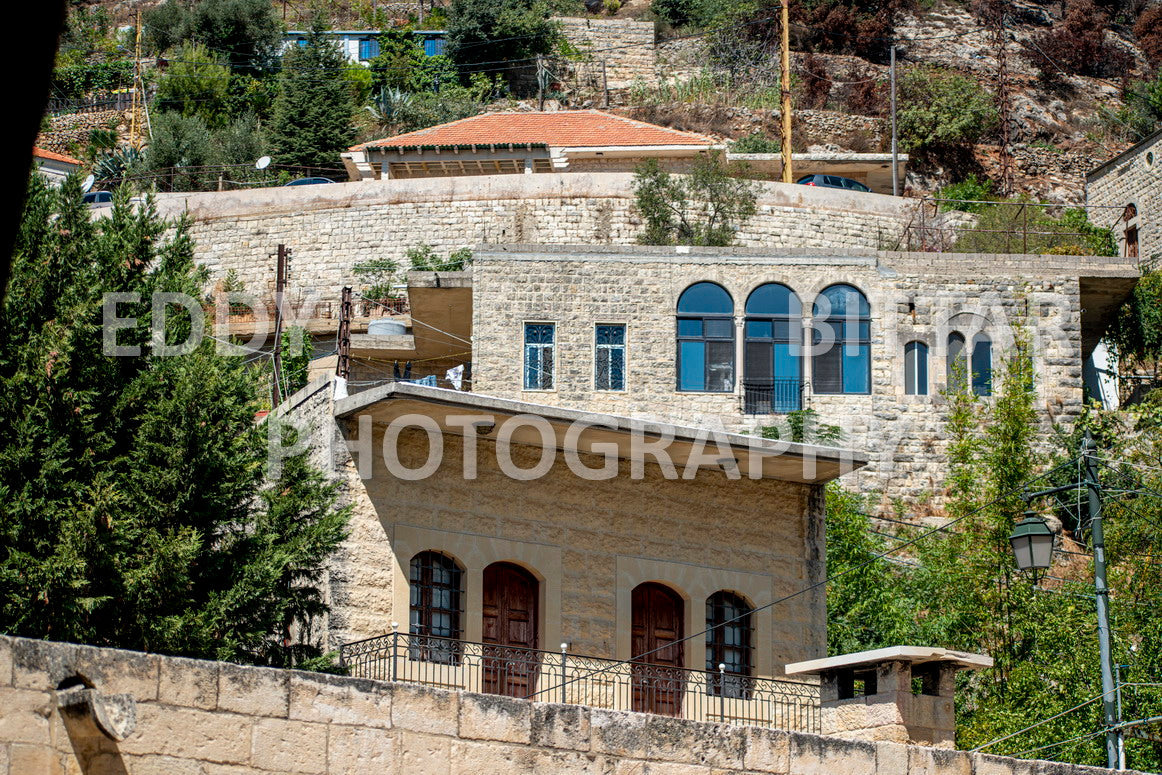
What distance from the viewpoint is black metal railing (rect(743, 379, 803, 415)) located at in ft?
83.7

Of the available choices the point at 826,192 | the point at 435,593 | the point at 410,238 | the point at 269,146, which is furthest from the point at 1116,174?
the point at 435,593

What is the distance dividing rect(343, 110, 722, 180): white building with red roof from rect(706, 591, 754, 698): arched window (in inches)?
845

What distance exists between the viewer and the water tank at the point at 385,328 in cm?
2847

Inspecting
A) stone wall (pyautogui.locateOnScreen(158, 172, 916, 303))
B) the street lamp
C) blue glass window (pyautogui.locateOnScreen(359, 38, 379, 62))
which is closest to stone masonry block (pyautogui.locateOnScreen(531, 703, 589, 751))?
the street lamp

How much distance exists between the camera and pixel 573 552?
1532 centimetres

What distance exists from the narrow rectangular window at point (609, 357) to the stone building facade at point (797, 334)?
4 cm

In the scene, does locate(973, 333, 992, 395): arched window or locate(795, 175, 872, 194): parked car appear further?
locate(795, 175, 872, 194): parked car

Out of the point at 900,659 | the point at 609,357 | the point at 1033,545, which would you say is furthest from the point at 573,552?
the point at 609,357

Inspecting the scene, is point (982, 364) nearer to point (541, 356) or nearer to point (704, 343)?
point (704, 343)

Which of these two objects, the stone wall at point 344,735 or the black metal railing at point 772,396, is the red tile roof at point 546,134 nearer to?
the black metal railing at point 772,396

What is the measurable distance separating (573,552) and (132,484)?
184 inches

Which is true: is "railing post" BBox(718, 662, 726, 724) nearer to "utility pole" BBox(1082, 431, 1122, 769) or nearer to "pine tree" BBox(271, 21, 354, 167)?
"utility pole" BBox(1082, 431, 1122, 769)

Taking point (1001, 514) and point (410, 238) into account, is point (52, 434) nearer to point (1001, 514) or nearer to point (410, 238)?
point (1001, 514)

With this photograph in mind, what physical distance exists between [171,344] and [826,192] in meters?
22.1
